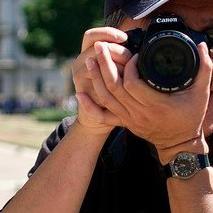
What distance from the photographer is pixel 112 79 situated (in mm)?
1664

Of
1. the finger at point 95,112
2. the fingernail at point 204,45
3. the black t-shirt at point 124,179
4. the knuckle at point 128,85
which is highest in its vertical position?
the fingernail at point 204,45

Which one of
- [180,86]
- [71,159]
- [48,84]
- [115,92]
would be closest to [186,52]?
[180,86]

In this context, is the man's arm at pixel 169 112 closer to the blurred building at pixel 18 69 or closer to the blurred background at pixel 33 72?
the blurred background at pixel 33 72

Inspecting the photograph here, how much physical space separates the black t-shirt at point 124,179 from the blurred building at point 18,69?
161ft

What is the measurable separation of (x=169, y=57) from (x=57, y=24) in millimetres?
38434

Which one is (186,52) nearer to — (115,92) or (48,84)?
(115,92)

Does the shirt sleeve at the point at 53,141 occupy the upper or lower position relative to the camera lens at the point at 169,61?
lower

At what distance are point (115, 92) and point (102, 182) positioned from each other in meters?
0.39

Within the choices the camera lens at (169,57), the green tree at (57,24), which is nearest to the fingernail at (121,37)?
the camera lens at (169,57)

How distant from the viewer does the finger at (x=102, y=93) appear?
1.69 m

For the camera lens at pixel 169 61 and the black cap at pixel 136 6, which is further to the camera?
the black cap at pixel 136 6

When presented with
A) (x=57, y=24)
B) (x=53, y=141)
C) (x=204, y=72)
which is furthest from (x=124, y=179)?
(x=57, y=24)

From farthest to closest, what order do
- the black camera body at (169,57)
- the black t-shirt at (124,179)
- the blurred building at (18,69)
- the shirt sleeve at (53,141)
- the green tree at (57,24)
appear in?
the blurred building at (18,69), the green tree at (57,24), the shirt sleeve at (53,141), the black t-shirt at (124,179), the black camera body at (169,57)

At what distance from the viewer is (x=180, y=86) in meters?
1.63
